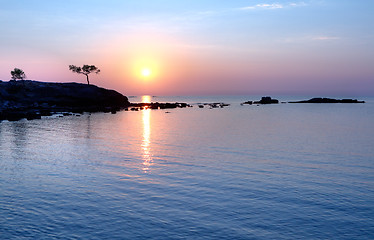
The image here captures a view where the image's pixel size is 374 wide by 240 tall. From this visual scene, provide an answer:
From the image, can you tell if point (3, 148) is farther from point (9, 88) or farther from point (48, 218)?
point (9, 88)

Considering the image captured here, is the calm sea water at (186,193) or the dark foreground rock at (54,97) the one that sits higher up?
the dark foreground rock at (54,97)

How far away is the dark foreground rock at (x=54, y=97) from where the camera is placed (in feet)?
342

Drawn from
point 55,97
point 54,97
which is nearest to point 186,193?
point 54,97

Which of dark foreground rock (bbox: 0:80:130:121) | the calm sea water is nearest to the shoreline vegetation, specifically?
dark foreground rock (bbox: 0:80:130:121)

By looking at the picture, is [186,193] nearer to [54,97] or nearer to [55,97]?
[54,97]

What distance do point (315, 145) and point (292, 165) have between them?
515 inches

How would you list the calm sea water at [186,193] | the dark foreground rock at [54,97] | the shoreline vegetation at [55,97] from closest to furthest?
the calm sea water at [186,193] → the shoreline vegetation at [55,97] → the dark foreground rock at [54,97]

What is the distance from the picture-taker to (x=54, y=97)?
117688 millimetres

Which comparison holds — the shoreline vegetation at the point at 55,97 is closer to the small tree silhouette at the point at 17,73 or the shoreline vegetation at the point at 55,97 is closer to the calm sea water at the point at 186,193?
the small tree silhouette at the point at 17,73

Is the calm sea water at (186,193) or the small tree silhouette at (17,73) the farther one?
the small tree silhouette at (17,73)

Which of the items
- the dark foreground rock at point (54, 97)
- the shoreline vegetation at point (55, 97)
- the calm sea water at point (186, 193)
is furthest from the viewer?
the dark foreground rock at point (54, 97)

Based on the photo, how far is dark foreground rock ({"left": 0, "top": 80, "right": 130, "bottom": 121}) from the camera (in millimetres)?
104269

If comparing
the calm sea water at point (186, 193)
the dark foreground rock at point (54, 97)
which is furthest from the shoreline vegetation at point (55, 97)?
the calm sea water at point (186, 193)

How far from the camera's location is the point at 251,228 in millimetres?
13812
